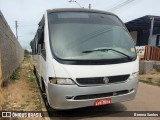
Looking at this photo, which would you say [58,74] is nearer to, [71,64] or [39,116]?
[71,64]

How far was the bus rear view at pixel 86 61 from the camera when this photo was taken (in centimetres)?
564

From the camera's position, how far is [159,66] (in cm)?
1673

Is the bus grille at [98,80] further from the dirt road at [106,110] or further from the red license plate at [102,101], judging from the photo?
the dirt road at [106,110]

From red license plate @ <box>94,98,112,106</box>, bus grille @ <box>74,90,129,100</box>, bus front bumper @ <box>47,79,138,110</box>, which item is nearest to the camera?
bus front bumper @ <box>47,79,138,110</box>

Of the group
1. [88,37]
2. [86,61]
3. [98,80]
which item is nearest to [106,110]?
[98,80]

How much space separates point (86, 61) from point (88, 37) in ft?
2.65

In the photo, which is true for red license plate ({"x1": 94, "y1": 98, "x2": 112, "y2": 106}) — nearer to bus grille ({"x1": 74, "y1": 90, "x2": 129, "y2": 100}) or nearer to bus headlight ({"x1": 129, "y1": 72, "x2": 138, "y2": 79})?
bus grille ({"x1": 74, "y1": 90, "x2": 129, "y2": 100})

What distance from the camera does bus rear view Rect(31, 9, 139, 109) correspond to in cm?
564

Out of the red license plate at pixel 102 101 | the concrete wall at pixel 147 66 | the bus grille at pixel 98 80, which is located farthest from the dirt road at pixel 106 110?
the concrete wall at pixel 147 66

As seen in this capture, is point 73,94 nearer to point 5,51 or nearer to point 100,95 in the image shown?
point 100,95

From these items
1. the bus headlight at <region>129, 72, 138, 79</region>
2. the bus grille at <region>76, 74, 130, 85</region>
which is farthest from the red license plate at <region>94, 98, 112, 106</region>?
the bus headlight at <region>129, 72, 138, 79</region>

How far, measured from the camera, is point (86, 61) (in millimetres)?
5766

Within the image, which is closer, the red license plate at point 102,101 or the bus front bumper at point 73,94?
the bus front bumper at point 73,94

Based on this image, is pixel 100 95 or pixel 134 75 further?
pixel 134 75
